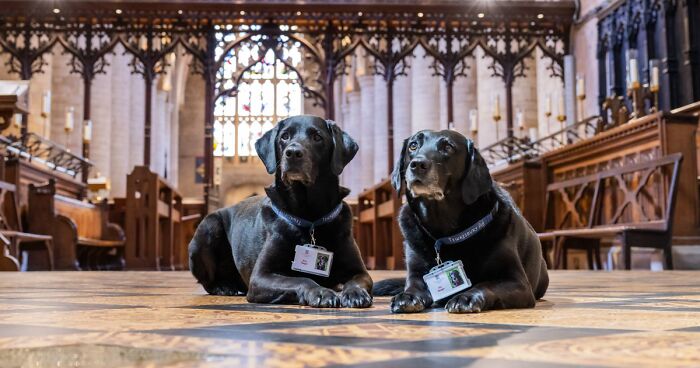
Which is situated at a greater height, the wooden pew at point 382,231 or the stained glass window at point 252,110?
the stained glass window at point 252,110

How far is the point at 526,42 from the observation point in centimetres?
1559

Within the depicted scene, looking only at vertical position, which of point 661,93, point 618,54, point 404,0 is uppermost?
point 404,0

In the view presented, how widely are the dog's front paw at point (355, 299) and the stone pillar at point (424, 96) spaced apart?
724 inches

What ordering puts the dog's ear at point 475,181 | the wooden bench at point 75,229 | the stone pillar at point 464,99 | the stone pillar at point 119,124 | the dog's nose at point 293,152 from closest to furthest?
the dog's ear at point 475,181 < the dog's nose at point 293,152 < the wooden bench at point 75,229 < the stone pillar at point 464,99 < the stone pillar at point 119,124

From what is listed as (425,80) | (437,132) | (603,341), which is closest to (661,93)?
(425,80)

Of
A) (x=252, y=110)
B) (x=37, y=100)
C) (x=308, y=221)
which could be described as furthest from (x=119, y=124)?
(x=308, y=221)

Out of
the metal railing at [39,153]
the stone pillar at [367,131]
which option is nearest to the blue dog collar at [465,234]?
the metal railing at [39,153]

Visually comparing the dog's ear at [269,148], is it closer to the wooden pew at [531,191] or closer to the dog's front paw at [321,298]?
the dog's front paw at [321,298]

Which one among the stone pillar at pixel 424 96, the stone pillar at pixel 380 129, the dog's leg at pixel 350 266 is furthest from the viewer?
the stone pillar at pixel 380 129

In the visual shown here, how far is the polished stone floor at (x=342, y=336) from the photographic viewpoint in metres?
1.42

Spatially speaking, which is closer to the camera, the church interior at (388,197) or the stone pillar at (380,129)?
the church interior at (388,197)

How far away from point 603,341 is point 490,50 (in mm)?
14122

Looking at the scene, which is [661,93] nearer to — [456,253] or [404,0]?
[404,0]

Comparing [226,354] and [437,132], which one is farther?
[437,132]
